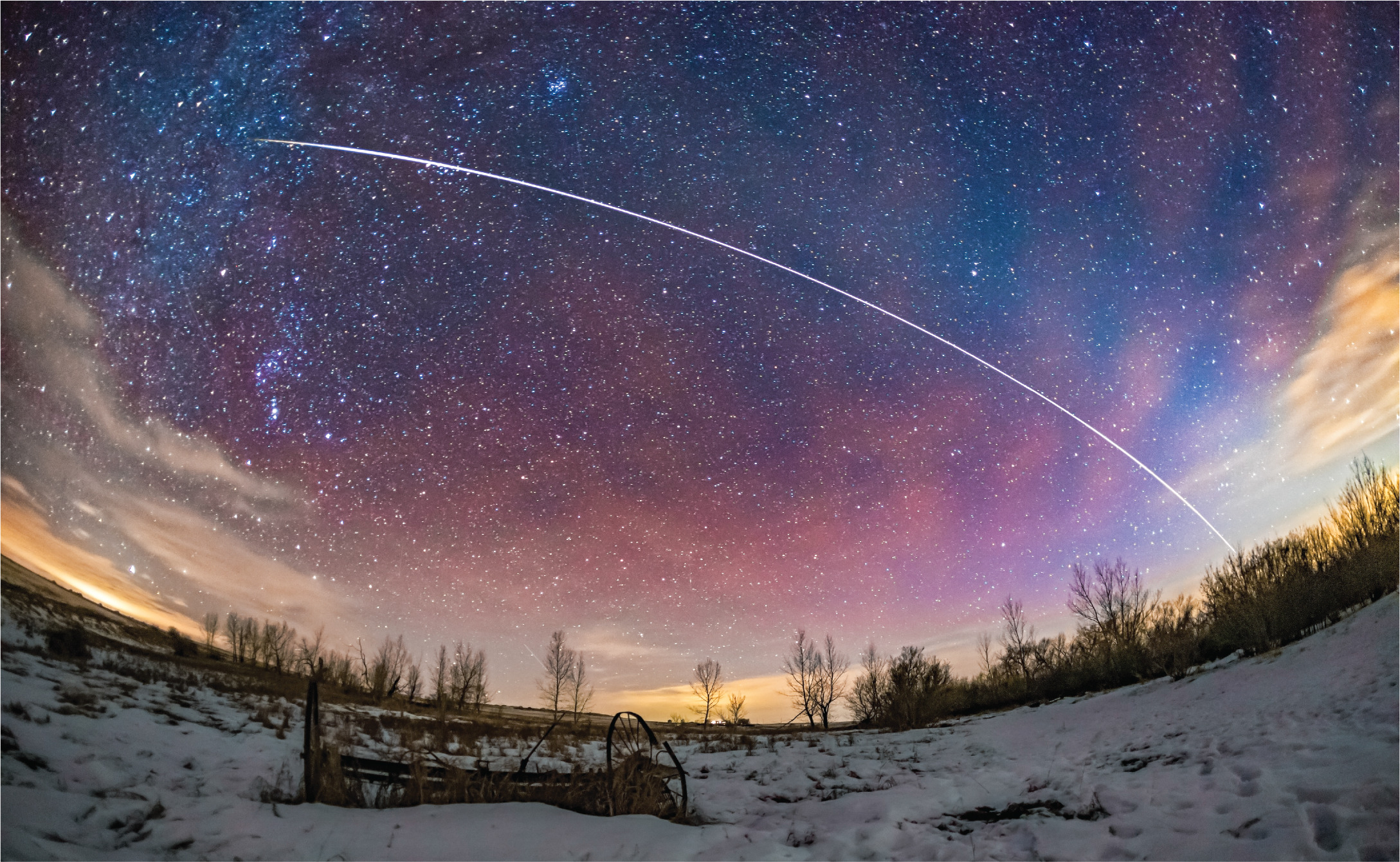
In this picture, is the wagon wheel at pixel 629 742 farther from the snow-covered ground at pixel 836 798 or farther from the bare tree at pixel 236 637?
the bare tree at pixel 236 637

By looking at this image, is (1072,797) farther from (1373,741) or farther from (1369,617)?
(1369,617)

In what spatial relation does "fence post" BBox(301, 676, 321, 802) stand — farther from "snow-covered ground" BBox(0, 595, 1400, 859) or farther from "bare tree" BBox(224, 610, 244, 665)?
"bare tree" BBox(224, 610, 244, 665)

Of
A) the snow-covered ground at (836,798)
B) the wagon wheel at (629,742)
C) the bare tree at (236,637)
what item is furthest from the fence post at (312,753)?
the bare tree at (236,637)

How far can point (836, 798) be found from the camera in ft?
31.3

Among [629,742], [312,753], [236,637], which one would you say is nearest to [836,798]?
[629,742]

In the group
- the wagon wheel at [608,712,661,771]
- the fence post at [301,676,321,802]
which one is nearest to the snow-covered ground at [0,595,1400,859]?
the fence post at [301,676,321,802]

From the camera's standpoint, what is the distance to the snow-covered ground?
5.30 m

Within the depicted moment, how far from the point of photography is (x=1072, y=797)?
7469 millimetres

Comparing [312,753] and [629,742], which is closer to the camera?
[312,753]

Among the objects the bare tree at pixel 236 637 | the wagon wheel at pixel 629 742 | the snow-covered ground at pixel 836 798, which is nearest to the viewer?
the snow-covered ground at pixel 836 798

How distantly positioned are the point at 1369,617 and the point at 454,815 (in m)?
18.7

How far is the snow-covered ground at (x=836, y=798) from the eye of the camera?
17.4 ft

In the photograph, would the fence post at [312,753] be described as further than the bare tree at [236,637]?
No

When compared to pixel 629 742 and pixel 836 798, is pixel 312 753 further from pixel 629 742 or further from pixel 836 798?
pixel 836 798
